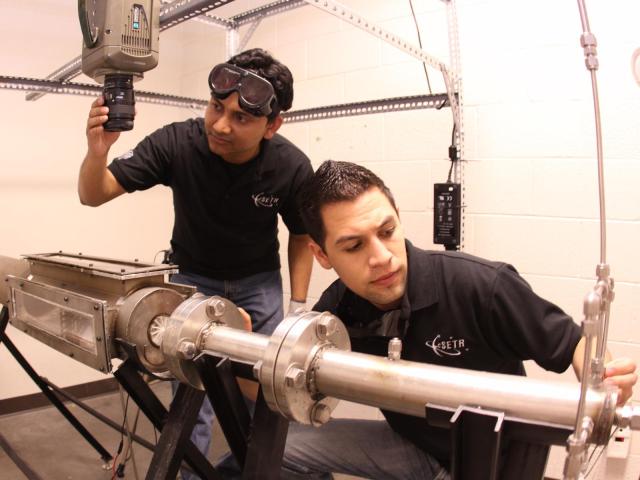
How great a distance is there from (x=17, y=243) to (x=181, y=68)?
1378 millimetres

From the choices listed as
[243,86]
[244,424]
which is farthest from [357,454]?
[243,86]

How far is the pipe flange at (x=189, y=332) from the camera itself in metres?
0.82

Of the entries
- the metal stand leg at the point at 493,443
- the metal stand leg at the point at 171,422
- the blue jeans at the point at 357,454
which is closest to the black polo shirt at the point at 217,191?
the blue jeans at the point at 357,454

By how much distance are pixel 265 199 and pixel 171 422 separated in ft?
2.98

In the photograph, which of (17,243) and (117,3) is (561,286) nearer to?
(117,3)

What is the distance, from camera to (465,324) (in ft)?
3.58

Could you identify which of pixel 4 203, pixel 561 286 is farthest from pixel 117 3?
pixel 4 203

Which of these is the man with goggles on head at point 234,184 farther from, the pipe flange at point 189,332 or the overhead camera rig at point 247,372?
the pipe flange at point 189,332

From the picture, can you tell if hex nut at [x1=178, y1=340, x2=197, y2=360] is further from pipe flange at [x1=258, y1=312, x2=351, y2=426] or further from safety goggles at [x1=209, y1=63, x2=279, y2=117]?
safety goggles at [x1=209, y1=63, x2=279, y2=117]

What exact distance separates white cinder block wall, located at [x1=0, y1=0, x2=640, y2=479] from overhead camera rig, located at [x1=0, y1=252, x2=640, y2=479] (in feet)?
5.01

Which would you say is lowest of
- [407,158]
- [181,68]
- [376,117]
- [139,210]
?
[139,210]

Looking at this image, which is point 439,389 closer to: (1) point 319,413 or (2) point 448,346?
(1) point 319,413

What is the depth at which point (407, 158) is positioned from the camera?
236 centimetres

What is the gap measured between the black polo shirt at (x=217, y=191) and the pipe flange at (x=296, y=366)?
3.21ft
